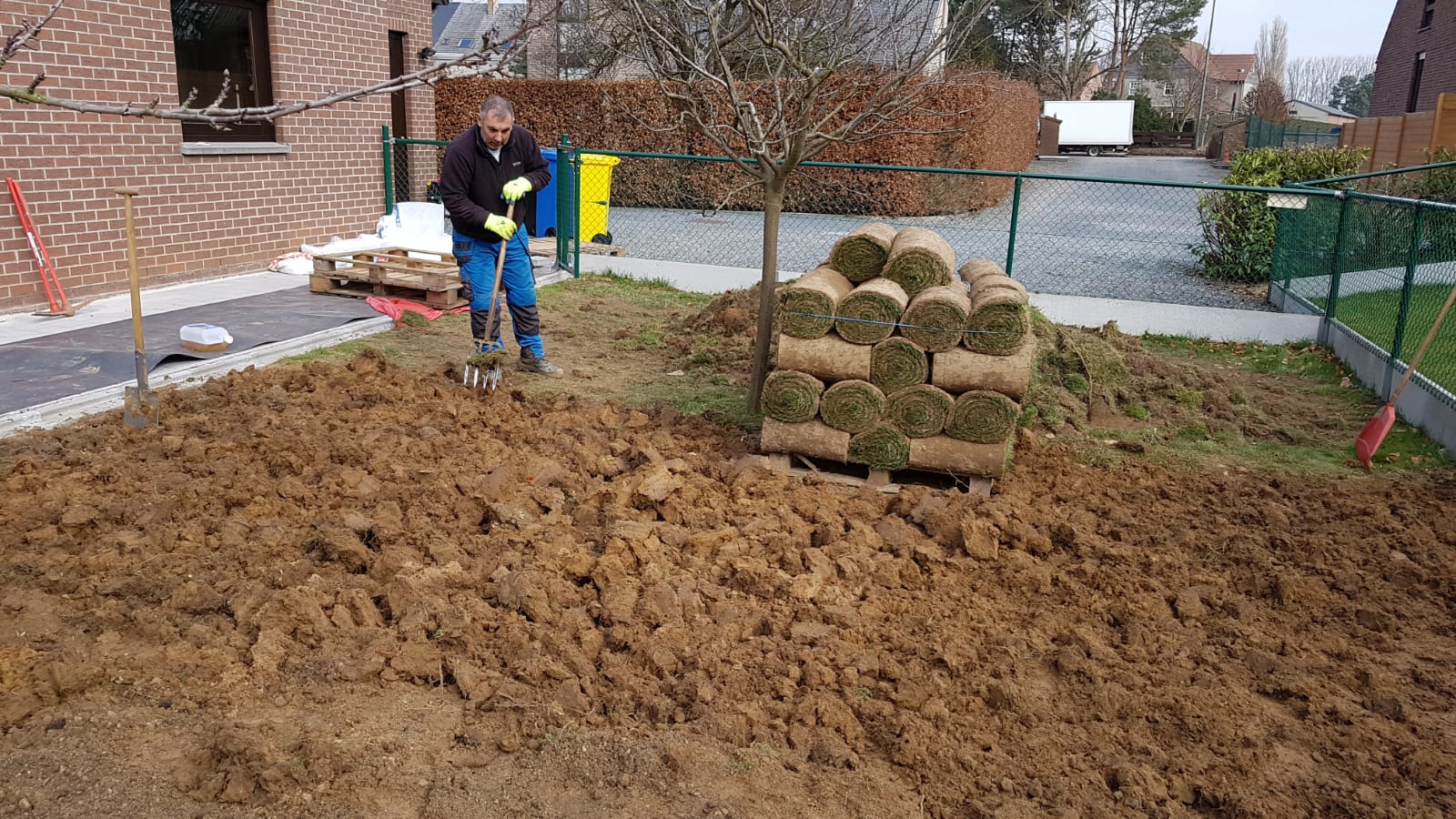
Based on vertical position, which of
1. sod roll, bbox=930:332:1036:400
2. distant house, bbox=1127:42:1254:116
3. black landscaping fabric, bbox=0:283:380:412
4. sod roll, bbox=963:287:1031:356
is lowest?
black landscaping fabric, bbox=0:283:380:412

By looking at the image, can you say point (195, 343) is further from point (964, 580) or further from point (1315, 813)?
point (1315, 813)

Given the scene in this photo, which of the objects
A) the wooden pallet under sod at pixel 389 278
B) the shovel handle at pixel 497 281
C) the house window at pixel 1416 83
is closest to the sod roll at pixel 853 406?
the shovel handle at pixel 497 281

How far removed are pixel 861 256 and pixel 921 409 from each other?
3.45 ft

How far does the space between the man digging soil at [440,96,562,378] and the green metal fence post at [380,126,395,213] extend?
5.66 metres

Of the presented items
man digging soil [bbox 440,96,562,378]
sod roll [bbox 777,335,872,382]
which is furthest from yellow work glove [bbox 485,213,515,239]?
sod roll [bbox 777,335,872,382]

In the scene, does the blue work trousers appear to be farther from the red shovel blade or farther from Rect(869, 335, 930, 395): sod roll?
the red shovel blade

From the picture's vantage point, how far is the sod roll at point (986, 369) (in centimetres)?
539

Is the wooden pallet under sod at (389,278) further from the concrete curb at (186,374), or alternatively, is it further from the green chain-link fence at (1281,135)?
the green chain-link fence at (1281,135)

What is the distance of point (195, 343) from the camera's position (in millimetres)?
7172

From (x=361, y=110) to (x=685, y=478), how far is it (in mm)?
8984

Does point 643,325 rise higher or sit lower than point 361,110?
lower

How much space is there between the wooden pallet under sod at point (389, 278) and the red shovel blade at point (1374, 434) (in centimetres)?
723

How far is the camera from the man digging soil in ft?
22.9

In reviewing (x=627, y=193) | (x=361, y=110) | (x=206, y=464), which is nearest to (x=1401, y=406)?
(x=206, y=464)
